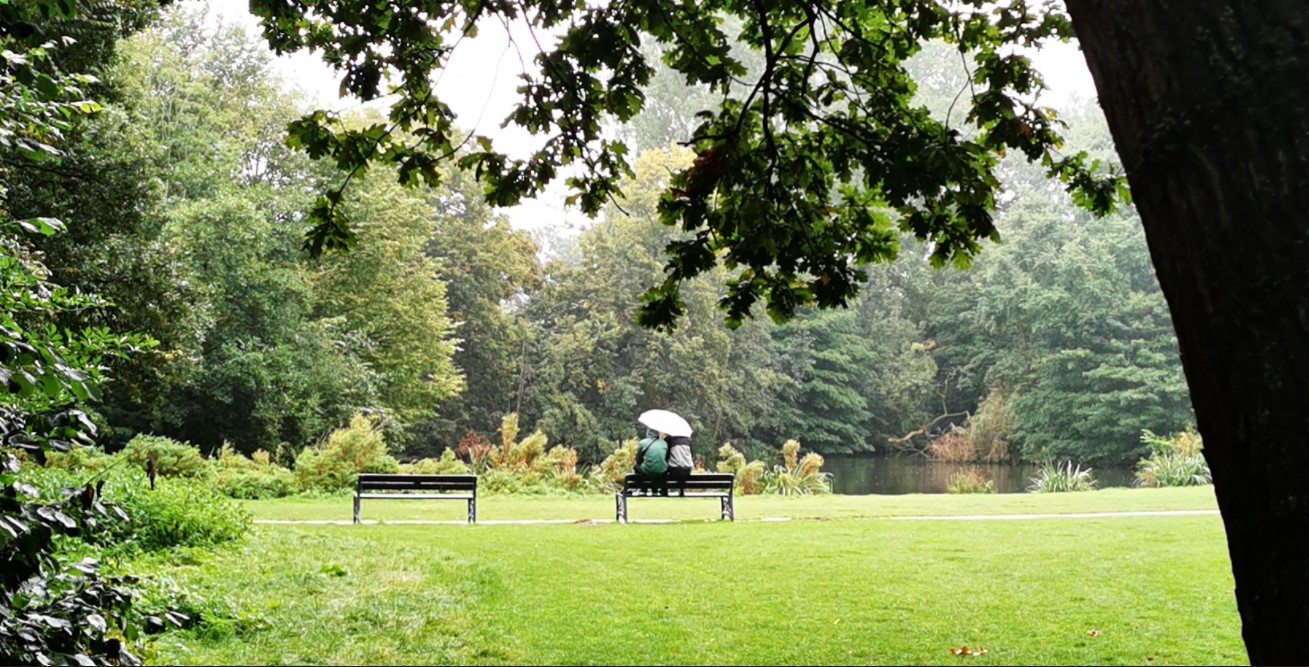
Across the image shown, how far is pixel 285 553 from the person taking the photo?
8328mm

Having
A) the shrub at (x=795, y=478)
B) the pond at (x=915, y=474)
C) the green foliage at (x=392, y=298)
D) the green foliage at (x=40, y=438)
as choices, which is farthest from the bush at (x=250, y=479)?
the pond at (x=915, y=474)

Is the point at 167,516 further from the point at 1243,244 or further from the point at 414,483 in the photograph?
the point at 1243,244

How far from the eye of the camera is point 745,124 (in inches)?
166

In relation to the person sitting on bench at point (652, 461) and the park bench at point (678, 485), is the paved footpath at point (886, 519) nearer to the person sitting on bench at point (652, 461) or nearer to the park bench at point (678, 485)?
the park bench at point (678, 485)

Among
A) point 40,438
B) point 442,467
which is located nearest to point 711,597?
point 40,438

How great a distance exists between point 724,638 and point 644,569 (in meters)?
2.50

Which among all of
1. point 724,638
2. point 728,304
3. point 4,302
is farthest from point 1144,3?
point 724,638

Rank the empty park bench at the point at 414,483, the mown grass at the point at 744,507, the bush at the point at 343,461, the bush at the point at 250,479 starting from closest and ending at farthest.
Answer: the empty park bench at the point at 414,483, the mown grass at the point at 744,507, the bush at the point at 250,479, the bush at the point at 343,461

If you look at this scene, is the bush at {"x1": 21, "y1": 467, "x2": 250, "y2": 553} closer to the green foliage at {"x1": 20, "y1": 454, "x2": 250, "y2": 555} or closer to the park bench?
the green foliage at {"x1": 20, "y1": 454, "x2": 250, "y2": 555}

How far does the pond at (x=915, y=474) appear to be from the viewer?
28.2m

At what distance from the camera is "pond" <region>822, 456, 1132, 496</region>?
1111 inches

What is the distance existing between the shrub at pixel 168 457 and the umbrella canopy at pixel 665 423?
7.30 m

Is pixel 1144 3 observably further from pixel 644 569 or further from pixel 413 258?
pixel 413 258

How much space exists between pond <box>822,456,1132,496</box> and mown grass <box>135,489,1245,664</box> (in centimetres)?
1628
